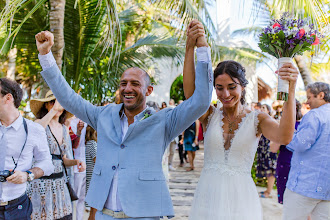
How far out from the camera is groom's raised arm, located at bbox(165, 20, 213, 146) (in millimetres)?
1963

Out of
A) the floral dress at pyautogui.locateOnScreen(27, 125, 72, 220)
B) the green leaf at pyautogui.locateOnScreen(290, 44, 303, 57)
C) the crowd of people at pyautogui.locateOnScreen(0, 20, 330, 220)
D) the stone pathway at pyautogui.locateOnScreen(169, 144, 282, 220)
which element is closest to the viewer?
the crowd of people at pyautogui.locateOnScreen(0, 20, 330, 220)

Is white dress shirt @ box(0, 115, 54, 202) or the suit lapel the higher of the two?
the suit lapel

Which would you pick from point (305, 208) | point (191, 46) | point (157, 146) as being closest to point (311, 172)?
point (305, 208)

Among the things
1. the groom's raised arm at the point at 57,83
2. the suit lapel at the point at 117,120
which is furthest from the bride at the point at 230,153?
the groom's raised arm at the point at 57,83

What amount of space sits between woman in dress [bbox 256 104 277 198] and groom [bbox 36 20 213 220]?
5662 mm

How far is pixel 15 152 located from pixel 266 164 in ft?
19.8

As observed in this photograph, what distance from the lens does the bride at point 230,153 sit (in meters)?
2.52

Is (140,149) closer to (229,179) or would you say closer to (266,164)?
(229,179)

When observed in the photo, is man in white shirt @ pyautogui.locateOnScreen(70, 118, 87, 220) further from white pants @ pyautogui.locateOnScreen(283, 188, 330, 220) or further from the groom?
white pants @ pyautogui.locateOnScreen(283, 188, 330, 220)

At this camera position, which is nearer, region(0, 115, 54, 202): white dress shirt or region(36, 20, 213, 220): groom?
region(36, 20, 213, 220): groom

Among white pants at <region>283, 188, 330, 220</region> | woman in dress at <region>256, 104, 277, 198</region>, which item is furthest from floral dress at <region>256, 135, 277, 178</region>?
white pants at <region>283, 188, 330, 220</region>

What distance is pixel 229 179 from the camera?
2588mm

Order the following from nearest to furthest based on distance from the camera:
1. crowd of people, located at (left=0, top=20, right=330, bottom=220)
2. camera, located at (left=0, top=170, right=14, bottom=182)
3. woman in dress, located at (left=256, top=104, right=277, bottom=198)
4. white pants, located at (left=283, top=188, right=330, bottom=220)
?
crowd of people, located at (left=0, top=20, right=330, bottom=220) → camera, located at (left=0, top=170, right=14, bottom=182) → white pants, located at (left=283, top=188, right=330, bottom=220) → woman in dress, located at (left=256, top=104, right=277, bottom=198)

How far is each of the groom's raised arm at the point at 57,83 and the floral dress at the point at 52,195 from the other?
1302mm
